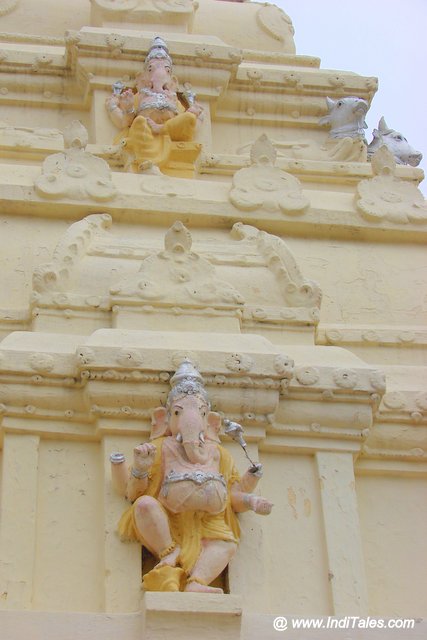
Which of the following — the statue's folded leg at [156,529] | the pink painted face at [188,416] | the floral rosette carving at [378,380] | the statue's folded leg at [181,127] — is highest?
the statue's folded leg at [181,127]

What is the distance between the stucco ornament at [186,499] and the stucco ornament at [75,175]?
2.98 metres

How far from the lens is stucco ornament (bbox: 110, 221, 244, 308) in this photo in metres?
9.12

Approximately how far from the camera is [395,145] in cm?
1325

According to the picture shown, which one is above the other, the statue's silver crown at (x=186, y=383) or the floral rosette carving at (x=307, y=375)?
the floral rosette carving at (x=307, y=375)

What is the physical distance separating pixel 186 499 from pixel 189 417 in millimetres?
577

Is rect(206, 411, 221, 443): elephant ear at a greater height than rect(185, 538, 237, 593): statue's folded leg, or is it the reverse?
rect(206, 411, 221, 443): elephant ear

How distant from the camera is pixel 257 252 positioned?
1008cm

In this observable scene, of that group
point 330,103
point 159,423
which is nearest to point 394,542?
point 159,423

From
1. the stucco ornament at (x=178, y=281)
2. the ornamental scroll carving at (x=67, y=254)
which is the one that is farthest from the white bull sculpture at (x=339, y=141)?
the stucco ornament at (x=178, y=281)

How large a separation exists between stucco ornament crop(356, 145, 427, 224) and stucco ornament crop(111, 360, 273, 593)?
3.52 metres

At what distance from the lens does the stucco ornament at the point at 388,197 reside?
10906mm

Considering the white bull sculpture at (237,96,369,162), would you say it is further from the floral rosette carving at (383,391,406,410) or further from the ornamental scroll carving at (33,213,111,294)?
the floral rosette carving at (383,391,406,410)

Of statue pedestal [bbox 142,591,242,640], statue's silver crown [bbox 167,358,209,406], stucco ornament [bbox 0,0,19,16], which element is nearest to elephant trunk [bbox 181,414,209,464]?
statue's silver crown [bbox 167,358,209,406]

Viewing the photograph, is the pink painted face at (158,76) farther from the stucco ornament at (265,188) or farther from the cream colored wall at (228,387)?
the stucco ornament at (265,188)
